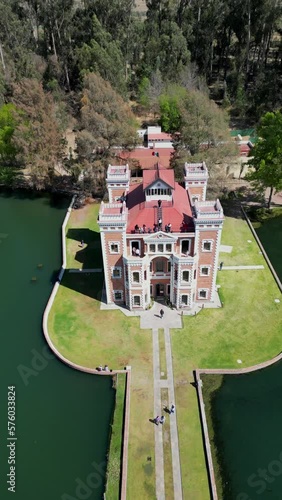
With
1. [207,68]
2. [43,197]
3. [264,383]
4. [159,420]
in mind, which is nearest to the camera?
[159,420]

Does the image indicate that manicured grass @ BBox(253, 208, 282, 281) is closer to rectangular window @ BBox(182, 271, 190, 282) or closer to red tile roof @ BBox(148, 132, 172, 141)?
rectangular window @ BBox(182, 271, 190, 282)

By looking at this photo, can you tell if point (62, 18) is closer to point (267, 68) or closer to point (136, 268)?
point (267, 68)

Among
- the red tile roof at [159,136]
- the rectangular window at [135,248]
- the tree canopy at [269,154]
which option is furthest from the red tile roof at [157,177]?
the red tile roof at [159,136]

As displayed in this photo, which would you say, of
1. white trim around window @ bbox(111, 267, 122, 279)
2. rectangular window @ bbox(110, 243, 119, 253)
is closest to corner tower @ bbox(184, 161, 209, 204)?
rectangular window @ bbox(110, 243, 119, 253)

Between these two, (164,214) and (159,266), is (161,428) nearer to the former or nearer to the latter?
(159,266)

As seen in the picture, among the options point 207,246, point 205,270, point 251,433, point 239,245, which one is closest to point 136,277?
point 205,270

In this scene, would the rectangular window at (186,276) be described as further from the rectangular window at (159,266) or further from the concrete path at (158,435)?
the concrete path at (158,435)

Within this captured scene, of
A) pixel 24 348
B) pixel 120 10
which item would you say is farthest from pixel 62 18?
pixel 24 348
